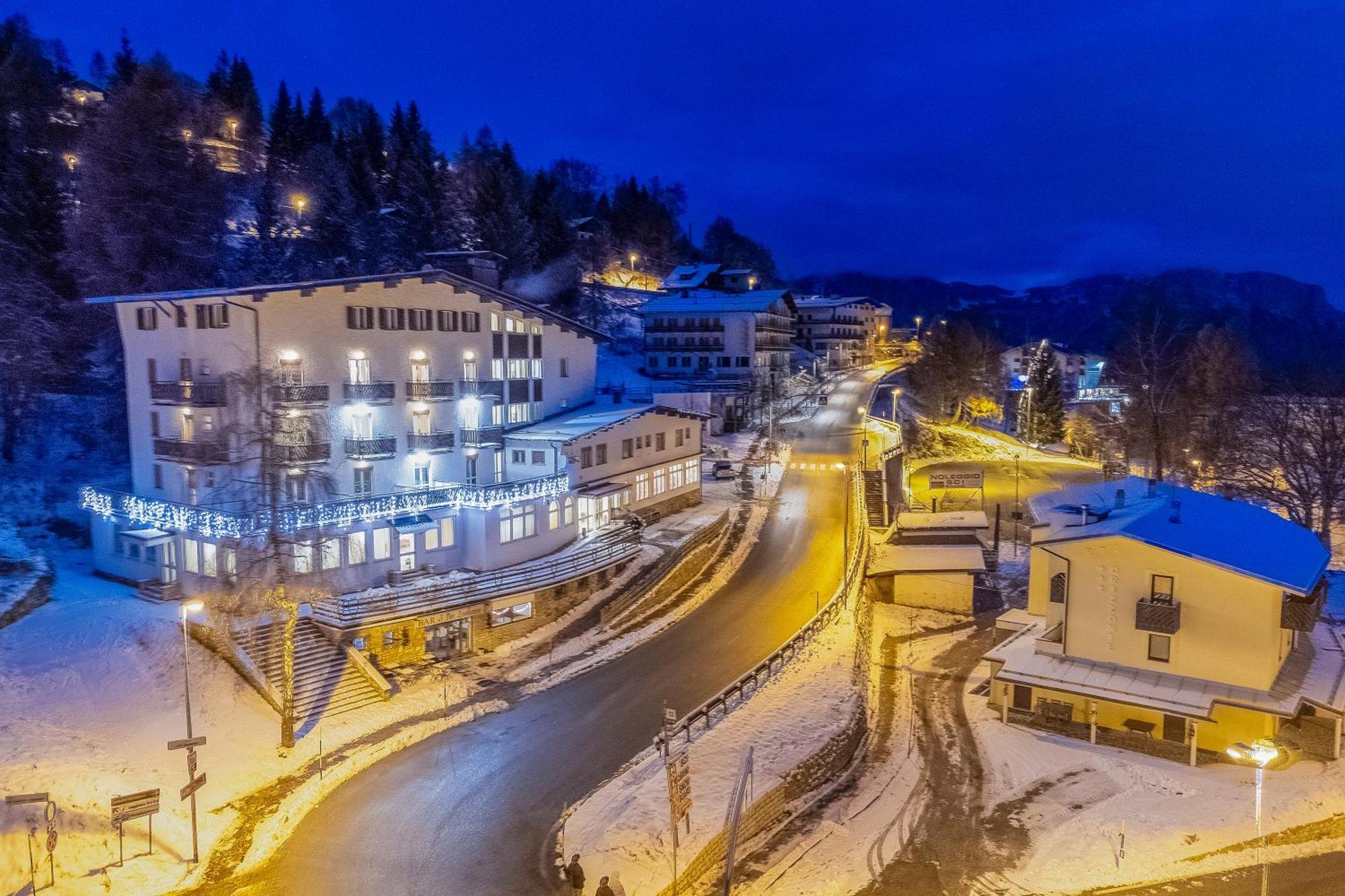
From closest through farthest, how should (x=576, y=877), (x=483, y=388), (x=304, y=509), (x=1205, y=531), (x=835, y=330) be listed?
(x=576, y=877) < (x=1205, y=531) < (x=304, y=509) < (x=483, y=388) < (x=835, y=330)

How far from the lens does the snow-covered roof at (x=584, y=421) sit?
38281 millimetres

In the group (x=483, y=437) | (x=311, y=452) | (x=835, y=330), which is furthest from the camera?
(x=835, y=330)

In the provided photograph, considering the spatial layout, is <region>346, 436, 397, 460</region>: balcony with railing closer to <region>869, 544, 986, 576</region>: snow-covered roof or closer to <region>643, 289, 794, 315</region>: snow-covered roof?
<region>869, 544, 986, 576</region>: snow-covered roof

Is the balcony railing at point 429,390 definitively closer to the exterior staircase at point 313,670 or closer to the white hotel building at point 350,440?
the white hotel building at point 350,440

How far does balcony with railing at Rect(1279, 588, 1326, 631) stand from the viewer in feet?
81.5

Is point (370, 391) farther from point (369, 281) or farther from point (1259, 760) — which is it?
point (1259, 760)

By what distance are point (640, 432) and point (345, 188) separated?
3446cm

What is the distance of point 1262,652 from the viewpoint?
25.1 m

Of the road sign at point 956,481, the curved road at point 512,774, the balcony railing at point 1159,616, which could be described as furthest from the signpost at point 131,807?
the road sign at point 956,481

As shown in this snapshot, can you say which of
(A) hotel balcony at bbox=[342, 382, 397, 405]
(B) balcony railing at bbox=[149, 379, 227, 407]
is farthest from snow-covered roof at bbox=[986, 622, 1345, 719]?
(B) balcony railing at bbox=[149, 379, 227, 407]

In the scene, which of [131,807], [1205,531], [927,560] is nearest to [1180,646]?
[1205,531]

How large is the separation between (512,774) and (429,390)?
61.6ft

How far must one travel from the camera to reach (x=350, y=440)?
32375mm

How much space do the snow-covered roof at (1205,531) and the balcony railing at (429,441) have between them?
950 inches
